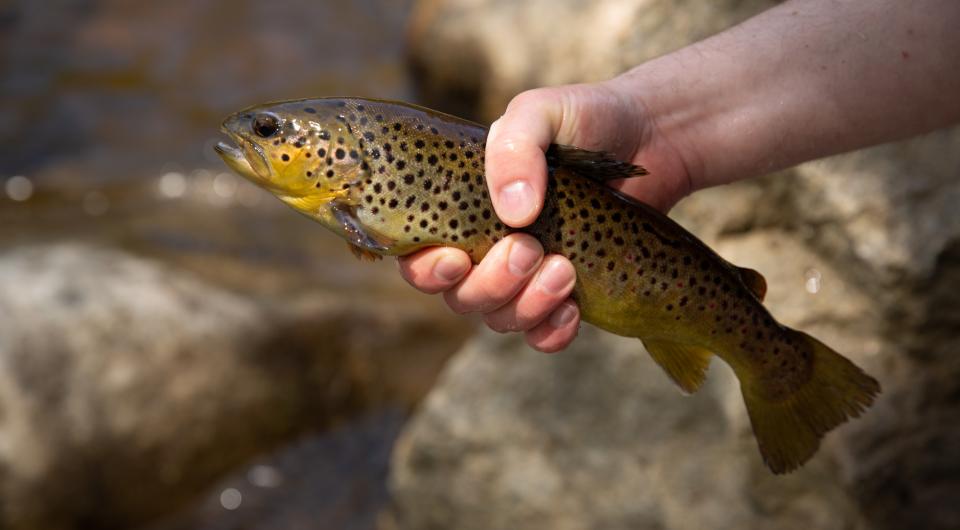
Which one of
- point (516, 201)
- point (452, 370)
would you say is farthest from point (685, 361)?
point (452, 370)

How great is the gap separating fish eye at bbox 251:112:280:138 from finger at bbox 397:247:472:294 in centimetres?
50

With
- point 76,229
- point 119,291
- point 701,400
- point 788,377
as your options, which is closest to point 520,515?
point 701,400

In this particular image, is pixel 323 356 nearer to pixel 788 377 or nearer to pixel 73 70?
pixel 788 377

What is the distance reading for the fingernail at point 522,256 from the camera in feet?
8.93

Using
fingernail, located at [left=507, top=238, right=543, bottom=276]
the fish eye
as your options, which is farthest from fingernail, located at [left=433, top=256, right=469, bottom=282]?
the fish eye

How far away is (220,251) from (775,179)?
4411 mm

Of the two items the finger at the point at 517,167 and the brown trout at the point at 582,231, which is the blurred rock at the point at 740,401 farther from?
the finger at the point at 517,167

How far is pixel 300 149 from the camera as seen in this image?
2.67 metres

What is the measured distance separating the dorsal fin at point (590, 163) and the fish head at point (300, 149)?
0.54 metres

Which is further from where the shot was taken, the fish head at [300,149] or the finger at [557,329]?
the finger at [557,329]

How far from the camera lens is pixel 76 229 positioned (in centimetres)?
777

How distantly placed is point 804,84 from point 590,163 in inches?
34.9

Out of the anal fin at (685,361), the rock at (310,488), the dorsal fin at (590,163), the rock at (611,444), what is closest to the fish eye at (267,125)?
the dorsal fin at (590,163)

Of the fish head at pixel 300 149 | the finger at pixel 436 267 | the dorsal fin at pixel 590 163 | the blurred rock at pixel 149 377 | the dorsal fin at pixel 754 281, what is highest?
the dorsal fin at pixel 590 163
